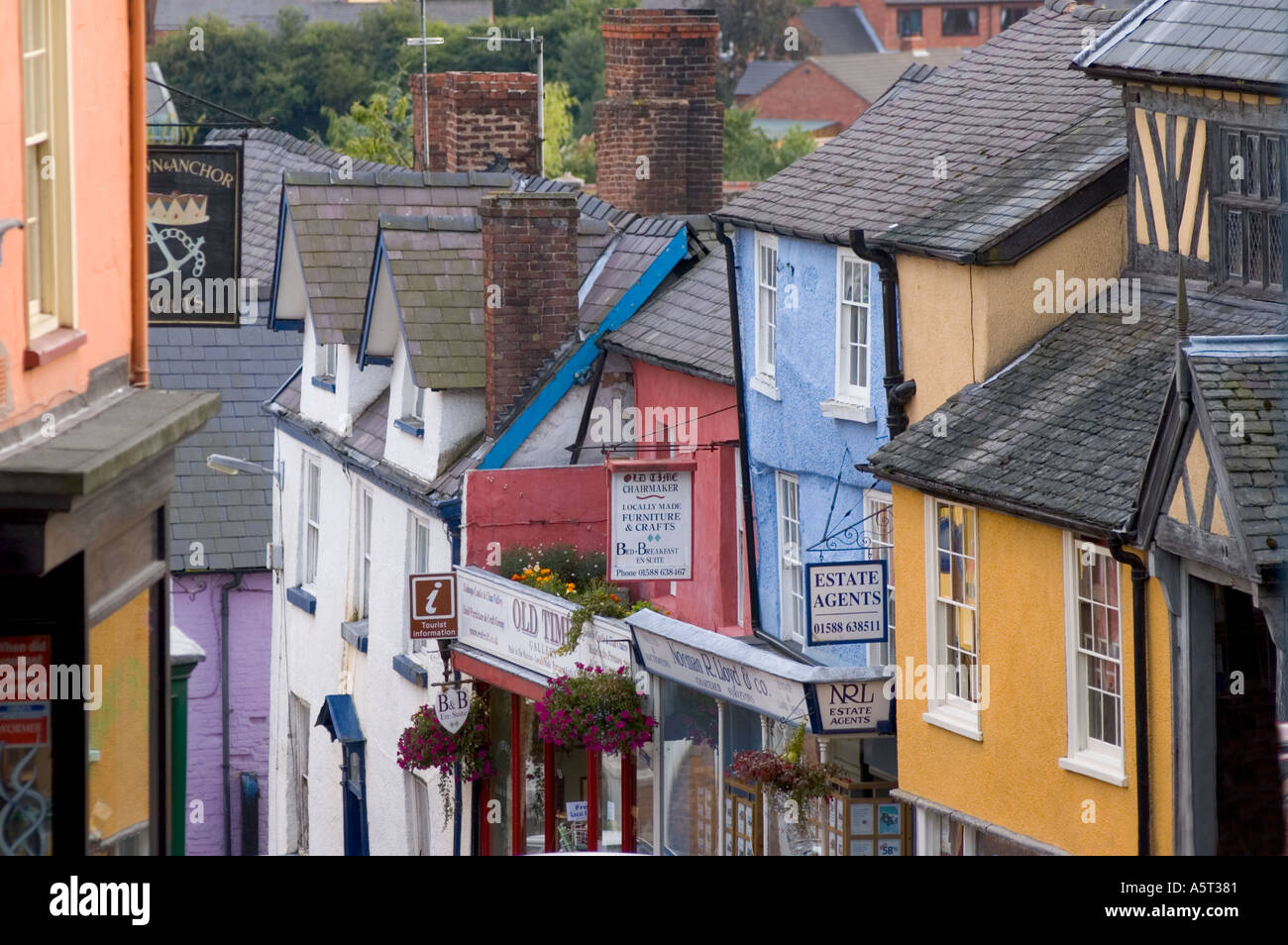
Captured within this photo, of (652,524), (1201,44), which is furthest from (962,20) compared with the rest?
(1201,44)

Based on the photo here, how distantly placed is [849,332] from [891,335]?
106 centimetres

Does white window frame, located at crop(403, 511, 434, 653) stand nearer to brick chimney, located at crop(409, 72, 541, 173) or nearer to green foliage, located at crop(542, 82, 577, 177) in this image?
brick chimney, located at crop(409, 72, 541, 173)

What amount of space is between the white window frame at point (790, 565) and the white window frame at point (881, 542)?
1180 millimetres

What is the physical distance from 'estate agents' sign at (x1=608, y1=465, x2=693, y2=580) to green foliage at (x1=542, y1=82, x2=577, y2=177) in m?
42.4

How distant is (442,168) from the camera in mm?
31156

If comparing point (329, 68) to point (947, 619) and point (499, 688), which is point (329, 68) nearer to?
point (499, 688)

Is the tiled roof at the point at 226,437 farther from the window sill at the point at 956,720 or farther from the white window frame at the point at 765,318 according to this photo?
the window sill at the point at 956,720

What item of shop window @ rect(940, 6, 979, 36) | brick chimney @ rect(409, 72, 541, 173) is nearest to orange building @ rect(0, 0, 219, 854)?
brick chimney @ rect(409, 72, 541, 173)

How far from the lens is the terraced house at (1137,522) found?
13.6 metres

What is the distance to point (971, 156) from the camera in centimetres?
1925

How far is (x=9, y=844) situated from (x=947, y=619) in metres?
9.51

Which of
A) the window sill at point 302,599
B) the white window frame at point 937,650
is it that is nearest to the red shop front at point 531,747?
the white window frame at point 937,650

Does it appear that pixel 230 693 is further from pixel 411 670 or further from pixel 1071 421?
pixel 1071 421

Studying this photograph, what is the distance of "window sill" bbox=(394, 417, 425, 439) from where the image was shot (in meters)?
23.9
